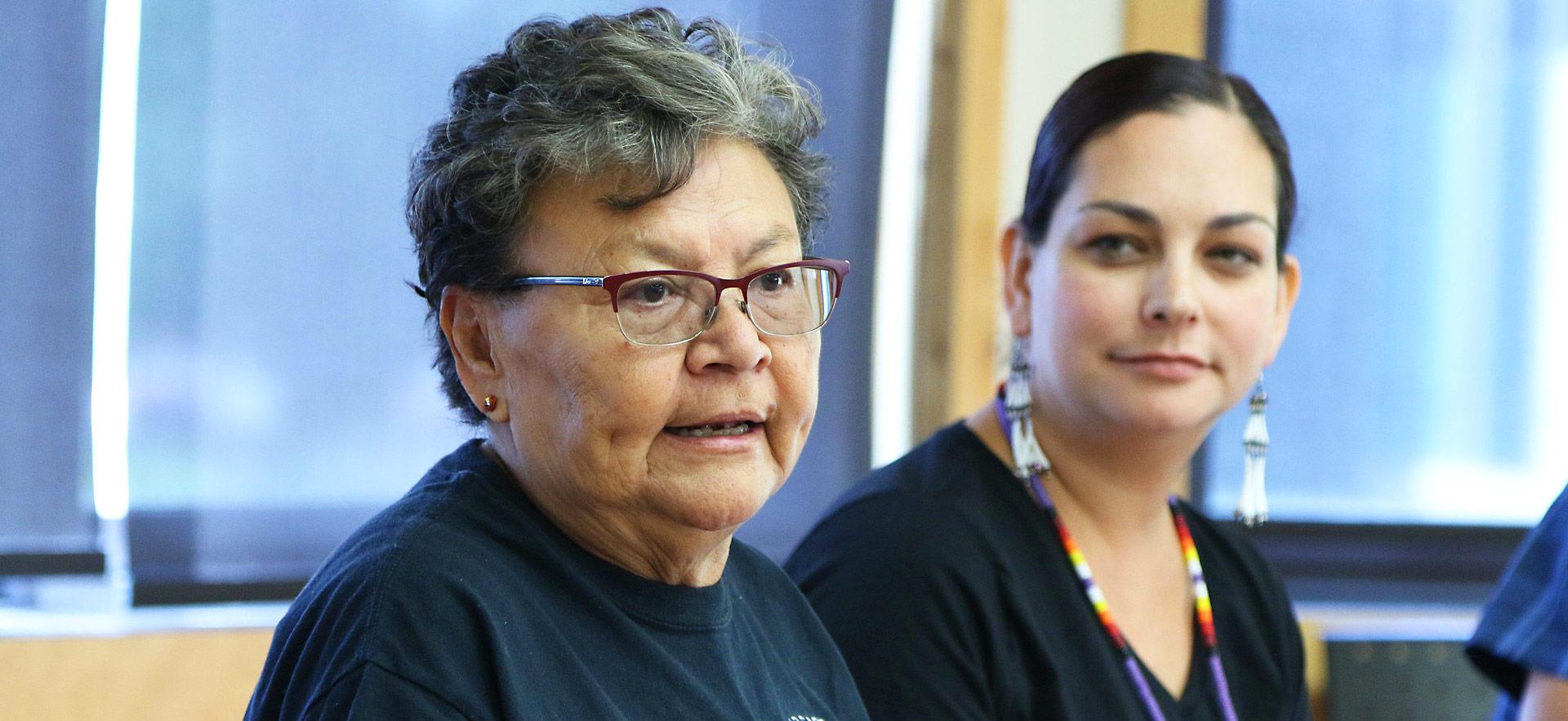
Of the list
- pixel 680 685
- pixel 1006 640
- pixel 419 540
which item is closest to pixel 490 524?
pixel 419 540

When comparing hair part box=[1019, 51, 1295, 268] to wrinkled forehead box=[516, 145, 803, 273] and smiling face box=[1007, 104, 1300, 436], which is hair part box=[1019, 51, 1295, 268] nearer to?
smiling face box=[1007, 104, 1300, 436]

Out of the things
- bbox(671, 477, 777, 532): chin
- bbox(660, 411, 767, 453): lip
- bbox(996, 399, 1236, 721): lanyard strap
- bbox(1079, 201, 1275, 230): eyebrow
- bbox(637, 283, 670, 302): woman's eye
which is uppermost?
bbox(1079, 201, 1275, 230): eyebrow

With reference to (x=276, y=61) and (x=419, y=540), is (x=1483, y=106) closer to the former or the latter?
(x=276, y=61)

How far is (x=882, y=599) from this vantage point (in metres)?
1.51

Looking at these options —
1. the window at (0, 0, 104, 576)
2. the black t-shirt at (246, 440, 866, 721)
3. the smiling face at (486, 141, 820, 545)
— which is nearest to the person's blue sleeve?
the black t-shirt at (246, 440, 866, 721)

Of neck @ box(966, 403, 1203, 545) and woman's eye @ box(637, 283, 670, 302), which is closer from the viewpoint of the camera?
woman's eye @ box(637, 283, 670, 302)

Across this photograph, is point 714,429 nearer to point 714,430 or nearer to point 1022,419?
point 714,430

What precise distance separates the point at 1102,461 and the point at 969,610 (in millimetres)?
331

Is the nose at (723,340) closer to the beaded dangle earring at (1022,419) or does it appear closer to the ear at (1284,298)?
the beaded dangle earring at (1022,419)

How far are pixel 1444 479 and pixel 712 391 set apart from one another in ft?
7.84

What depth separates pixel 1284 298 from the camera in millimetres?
1786

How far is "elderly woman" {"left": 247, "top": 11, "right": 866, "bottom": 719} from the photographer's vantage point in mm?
1019

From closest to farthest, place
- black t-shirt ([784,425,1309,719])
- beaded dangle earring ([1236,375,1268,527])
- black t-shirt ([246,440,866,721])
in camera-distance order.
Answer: black t-shirt ([246,440,866,721]), black t-shirt ([784,425,1309,719]), beaded dangle earring ([1236,375,1268,527])

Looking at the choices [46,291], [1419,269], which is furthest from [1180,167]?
[46,291]
